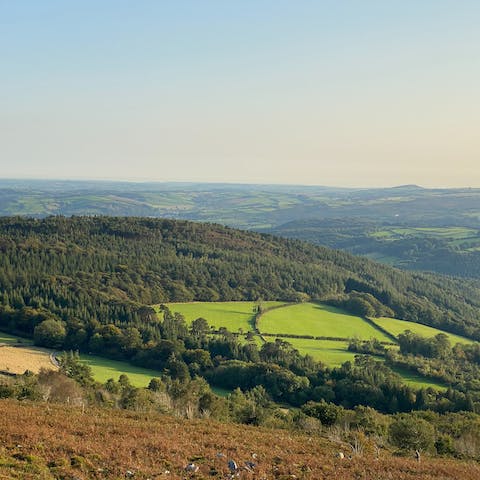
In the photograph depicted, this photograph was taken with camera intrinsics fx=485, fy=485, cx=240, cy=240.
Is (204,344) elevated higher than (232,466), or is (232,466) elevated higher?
(232,466)

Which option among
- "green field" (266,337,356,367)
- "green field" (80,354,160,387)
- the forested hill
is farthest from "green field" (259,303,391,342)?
"green field" (80,354,160,387)

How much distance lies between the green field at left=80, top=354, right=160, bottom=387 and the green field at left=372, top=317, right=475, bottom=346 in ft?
256

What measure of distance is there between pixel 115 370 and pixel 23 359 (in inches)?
664

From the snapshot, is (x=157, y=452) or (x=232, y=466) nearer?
(x=232, y=466)

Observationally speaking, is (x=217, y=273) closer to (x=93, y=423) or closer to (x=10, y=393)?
(x=10, y=393)

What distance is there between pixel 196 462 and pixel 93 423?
11189 millimetres

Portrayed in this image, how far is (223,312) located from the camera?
146750mm

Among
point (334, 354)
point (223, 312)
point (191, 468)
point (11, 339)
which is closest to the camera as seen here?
point (191, 468)

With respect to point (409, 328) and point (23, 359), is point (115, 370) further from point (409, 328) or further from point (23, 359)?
point (409, 328)

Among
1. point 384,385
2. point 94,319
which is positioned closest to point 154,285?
point 94,319

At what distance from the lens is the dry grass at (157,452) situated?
26953mm

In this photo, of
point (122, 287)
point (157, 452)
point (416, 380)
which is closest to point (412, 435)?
point (157, 452)

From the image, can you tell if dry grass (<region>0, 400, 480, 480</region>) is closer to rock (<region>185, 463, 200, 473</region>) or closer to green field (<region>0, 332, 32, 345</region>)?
rock (<region>185, 463, 200, 473</region>)

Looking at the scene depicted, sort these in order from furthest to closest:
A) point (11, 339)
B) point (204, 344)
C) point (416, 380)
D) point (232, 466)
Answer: point (204, 344)
point (11, 339)
point (416, 380)
point (232, 466)
